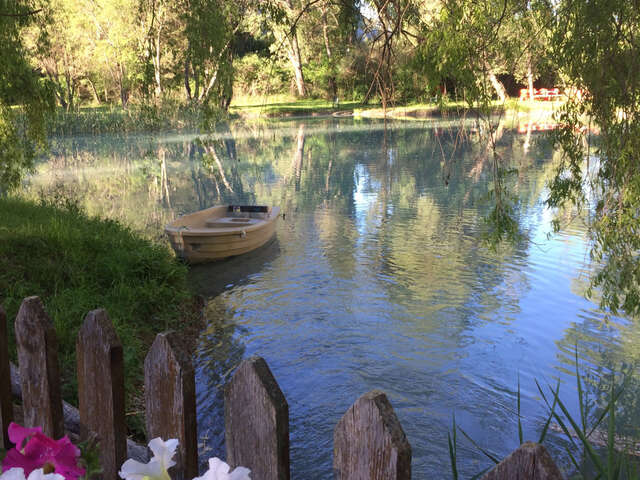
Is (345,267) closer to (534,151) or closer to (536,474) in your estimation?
(536,474)

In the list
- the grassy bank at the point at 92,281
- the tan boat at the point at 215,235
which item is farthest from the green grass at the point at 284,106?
the grassy bank at the point at 92,281

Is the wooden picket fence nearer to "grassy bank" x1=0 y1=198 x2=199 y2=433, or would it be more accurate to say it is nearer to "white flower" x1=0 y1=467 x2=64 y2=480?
"white flower" x1=0 y1=467 x2=64 y2=480

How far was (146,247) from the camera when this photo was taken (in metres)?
7.45

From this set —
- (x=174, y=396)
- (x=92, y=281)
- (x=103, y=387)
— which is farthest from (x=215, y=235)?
(x=174, y=396)

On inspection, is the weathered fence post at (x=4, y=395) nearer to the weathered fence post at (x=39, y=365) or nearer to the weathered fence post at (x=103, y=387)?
the weathered fence post at (x=39, y=365)

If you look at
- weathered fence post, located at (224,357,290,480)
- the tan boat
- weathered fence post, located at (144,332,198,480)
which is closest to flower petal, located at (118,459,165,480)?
weathered fence post, located at (224,357,290,480)

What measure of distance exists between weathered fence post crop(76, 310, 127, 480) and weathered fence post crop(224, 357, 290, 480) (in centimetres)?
30

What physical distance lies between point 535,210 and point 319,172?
24.7ft

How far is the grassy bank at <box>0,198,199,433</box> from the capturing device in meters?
4.87

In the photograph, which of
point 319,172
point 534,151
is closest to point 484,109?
point 319,172

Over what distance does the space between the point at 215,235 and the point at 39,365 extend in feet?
24.1

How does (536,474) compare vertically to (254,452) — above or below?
above

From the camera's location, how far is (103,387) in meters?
1.30

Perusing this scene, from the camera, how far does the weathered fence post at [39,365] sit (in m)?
1.36
